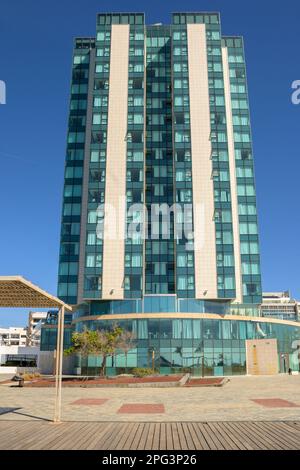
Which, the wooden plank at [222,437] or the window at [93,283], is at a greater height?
the window at [93,283]

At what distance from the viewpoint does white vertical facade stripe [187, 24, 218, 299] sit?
229 ft

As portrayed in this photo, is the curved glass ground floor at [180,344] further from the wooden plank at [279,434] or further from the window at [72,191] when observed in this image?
the wooden plank at [279,434]

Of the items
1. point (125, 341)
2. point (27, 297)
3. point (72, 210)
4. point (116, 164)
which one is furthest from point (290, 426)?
point (72, 210)

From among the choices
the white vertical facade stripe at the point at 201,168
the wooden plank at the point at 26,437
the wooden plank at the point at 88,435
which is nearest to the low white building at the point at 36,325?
the white vertical facade stripe at the point at 201,168

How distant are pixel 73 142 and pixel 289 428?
245 ft

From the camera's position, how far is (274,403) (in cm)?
2653

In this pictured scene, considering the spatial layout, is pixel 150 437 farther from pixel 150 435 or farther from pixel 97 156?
pixel 97 156

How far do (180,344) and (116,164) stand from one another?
33.0m

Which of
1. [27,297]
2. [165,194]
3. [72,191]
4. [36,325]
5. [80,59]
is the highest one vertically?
[80,59]

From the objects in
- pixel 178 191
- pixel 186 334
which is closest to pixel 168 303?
pixel 186 334

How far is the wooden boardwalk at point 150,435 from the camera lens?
14.1m

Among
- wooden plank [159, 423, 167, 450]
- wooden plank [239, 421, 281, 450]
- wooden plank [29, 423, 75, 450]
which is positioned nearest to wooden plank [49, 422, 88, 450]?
wooden plank [29, 423, 75, 450]

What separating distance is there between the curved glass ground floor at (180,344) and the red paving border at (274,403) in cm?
3308
